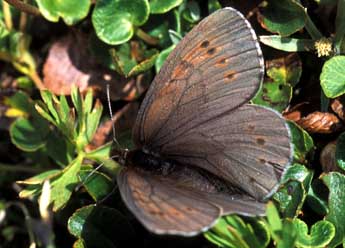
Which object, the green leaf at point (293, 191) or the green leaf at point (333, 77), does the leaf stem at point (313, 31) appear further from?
the green leaf at point (293, 191)

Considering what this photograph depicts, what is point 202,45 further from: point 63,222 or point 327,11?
point 63,222

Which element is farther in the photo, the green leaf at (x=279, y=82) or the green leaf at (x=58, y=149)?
the green leaf at (x=58, y=149)

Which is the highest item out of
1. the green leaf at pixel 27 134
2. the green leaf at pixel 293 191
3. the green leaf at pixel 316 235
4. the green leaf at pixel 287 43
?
the green leaf at pixel 287 43

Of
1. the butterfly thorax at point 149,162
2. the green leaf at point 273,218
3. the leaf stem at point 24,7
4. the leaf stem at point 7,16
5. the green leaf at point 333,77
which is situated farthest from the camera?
the leaf stem at point 7,16

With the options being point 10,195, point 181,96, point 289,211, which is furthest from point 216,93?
point 10,195

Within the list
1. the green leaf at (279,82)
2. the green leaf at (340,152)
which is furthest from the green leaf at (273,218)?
the green leaf at (279,82)

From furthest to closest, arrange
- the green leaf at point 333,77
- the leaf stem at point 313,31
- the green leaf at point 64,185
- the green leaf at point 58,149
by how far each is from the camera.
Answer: the green leaf at point 58,149, the leaf stem at point 313,31, the green leaf at point 64,185, the green leaf at point 333,77

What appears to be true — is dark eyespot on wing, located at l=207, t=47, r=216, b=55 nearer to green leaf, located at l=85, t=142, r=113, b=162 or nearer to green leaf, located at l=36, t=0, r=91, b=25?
green leaf, located at l=85, t=142, r=113, b=162
